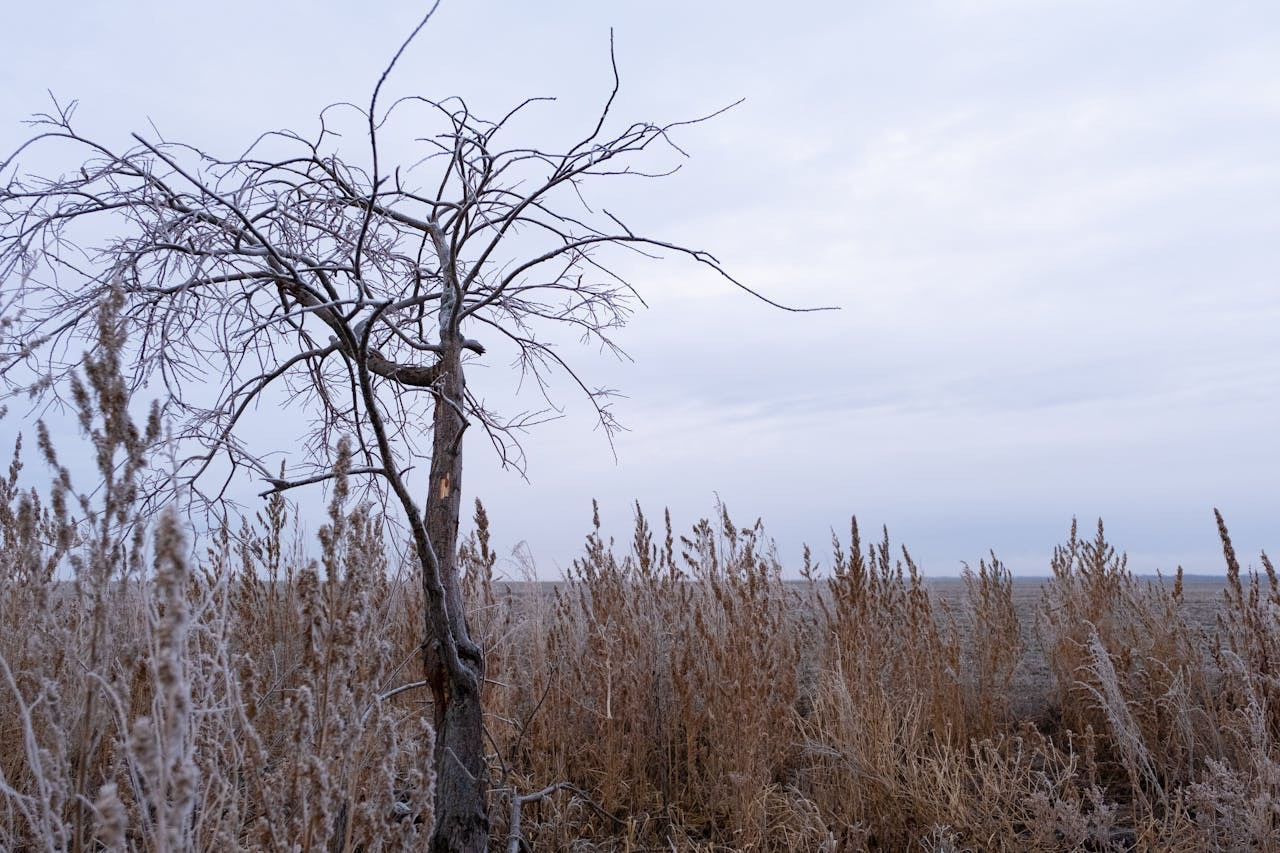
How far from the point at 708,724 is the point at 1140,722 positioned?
2.54 metres

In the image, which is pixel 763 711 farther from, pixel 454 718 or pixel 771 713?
pixel 454 718

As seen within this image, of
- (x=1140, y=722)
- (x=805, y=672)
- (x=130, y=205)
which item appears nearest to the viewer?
Result: (x=130, y=205)

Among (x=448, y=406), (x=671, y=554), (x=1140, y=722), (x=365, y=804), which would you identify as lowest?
(x=1140, y=722)

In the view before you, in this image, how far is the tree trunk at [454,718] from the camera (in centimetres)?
352

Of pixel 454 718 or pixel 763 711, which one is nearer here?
→ pixel 454 718

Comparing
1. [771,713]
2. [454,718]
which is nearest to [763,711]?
[771,713]

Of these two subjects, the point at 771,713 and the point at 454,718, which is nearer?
the point at 454,718

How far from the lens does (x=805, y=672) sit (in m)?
7.02

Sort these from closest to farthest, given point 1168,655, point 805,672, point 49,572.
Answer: point 49,572 < point 1168,655 < point 805,672

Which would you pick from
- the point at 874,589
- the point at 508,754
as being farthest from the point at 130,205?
the point at 874,589

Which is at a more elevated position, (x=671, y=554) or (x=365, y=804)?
(x=671, y=554)

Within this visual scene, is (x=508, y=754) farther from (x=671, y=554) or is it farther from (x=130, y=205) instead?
(x=130, y=205)

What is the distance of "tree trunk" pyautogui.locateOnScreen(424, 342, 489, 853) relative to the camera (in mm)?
3523

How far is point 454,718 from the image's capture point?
139 inches
